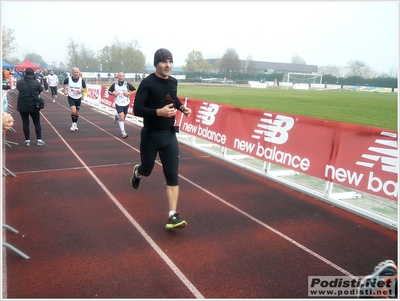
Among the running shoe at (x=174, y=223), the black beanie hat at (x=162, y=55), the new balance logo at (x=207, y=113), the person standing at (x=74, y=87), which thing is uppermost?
the black beanie hat at (x=162, y=55)

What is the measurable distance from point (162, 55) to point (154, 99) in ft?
1.83

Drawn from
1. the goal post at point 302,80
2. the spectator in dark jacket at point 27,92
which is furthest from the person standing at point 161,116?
the goal post at point 302,80

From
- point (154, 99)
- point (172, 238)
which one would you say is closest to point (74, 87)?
point (154, 99)

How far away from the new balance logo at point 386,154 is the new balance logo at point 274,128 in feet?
6.04

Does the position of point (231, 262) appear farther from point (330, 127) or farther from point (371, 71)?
point (371, 71)

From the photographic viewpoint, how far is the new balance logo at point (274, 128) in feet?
22.6

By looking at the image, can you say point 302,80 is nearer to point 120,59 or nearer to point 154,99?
point 120,59

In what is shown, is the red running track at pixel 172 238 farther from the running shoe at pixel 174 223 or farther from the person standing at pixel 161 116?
the person standing at pixel 161 116

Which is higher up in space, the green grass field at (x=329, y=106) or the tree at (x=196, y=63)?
the tree at (x=196, y=63)

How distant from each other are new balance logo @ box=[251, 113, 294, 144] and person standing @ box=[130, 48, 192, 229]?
3032 millimetres

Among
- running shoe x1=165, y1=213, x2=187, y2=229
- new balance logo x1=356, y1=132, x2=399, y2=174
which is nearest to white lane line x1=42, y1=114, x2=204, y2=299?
running shoe x1=165, y1=213, x2=187, y2=229

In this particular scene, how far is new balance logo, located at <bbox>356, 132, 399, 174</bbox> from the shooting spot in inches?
194

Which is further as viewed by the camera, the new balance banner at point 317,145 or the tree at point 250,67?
the tree at point 250,67

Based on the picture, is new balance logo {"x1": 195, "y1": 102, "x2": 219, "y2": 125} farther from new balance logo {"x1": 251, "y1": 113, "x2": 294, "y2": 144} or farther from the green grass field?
the green grass field
